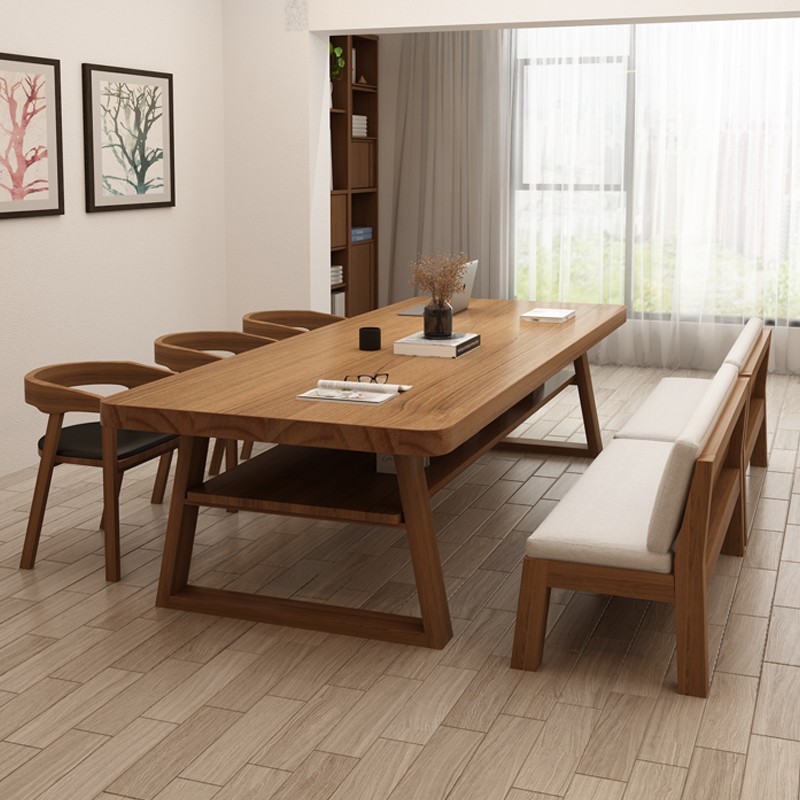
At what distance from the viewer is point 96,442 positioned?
414 centimetres

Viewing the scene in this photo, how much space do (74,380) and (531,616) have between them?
2088 millimetres

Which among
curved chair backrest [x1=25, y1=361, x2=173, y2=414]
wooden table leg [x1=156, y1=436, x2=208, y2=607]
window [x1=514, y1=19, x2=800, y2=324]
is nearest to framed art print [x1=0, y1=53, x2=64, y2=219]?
curved chair backrest [x1=25, y1=361, x2=173, y2=414]

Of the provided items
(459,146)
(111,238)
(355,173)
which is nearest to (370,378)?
(111,238)

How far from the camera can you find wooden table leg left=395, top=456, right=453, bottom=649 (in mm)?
3367

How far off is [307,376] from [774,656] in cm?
174

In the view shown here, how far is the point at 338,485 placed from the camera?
3.67 m

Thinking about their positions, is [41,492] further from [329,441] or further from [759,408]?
[759,408]

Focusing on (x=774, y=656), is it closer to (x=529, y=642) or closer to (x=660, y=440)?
(x=529, y=642)

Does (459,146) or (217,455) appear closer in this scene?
(217,455)

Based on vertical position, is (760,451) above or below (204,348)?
below

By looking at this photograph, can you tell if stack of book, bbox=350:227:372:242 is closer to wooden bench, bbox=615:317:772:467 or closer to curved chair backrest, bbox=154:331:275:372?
curved chair backrest, bbox=154:331:275:372

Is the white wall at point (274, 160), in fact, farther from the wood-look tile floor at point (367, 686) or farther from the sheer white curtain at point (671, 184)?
the wood-look tile floor at point (367, 686)

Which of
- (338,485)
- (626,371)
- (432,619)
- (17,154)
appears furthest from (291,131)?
(432,619)

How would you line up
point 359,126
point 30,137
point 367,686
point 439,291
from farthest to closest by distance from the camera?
point 359,126 < point 30,137 < point 439,291 < point 367,686
